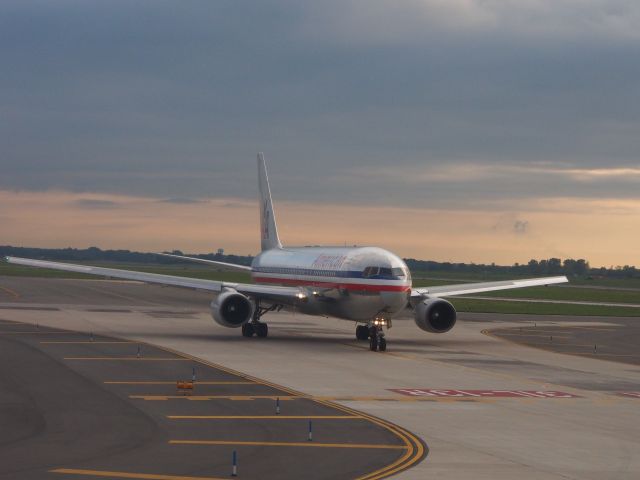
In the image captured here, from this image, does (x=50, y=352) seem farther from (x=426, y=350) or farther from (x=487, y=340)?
(x=487, y=340)

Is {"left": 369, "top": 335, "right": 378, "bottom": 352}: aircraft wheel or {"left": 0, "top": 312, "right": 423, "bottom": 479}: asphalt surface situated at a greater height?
{"left": 369, "top": 335, "right": 378, "bottom": 352}: aircraft wheel

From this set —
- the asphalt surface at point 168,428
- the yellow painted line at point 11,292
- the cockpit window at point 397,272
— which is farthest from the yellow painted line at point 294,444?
the yellow painted line at point 11,292

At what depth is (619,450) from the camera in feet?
84.8

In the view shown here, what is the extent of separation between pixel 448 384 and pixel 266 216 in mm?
39284

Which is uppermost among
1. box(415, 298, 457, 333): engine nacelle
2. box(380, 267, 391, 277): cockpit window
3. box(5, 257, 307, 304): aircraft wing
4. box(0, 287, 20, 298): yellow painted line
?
box(380, 267, 391, 277): cockpit window

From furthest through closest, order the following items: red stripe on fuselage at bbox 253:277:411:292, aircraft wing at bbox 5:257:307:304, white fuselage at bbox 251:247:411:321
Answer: aircraft wing at bbox 5:257:307:304, white fuselage at bbox 251:247:411:321, red stripe on fuselage at bbox 253:277:411:292

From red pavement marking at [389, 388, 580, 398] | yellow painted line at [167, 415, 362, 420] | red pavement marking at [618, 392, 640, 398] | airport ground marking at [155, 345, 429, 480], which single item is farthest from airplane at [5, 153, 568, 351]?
yellow painted line at [167, 415, 362, 420]

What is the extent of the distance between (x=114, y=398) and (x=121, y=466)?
10.6 meters

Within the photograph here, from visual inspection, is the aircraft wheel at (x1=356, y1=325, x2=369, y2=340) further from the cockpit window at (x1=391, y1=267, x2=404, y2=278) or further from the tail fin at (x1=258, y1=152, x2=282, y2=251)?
the tail fin at (x1=258, y1=152, x2=282, y2=251)

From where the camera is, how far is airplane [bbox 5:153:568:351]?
169 feet

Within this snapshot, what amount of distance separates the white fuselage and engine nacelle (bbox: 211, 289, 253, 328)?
3.25 meters

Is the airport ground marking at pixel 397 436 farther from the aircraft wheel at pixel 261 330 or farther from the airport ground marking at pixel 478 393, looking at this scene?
the aircraft wheel at pixel 261 330

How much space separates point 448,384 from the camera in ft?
126

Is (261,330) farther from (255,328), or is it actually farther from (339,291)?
(339,291)
